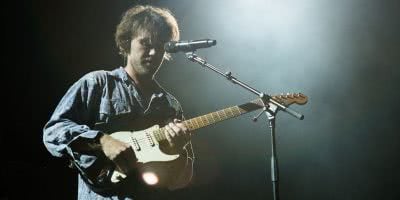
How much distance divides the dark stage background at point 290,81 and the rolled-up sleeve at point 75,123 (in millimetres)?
594

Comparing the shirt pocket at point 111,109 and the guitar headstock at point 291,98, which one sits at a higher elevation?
the shirt pocket at point 111,109

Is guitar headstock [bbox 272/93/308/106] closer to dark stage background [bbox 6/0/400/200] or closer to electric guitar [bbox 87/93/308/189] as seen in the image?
electric guitar [bbox 87/93/308/189]

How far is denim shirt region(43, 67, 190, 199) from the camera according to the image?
2.07 m

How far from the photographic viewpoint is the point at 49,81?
2680 mm

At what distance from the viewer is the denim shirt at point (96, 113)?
2074mm

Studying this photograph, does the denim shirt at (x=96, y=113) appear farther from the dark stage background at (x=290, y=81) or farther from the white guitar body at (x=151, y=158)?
the dark stage background at (x=290, y=81)

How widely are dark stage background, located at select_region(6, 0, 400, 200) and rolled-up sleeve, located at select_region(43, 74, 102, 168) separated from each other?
594mm

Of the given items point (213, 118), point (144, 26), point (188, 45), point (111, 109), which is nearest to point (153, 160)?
point (111, 109)

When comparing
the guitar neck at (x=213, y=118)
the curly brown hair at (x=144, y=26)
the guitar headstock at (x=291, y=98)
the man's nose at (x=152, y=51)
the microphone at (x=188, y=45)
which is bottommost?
the guitar neck at (x=213, y=118)

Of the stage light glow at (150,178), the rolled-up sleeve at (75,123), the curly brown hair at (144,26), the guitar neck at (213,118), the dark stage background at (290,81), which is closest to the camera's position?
the rolled-up sleeve at (75,123)

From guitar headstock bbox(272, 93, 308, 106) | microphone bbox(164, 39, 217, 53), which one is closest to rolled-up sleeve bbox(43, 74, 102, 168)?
microphone bbox(164, 39, 217, 53)

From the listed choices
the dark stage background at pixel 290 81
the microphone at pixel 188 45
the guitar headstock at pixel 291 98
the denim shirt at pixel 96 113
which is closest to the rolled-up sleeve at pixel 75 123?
the denim shirt at pixel 96 113

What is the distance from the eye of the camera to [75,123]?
2.14m

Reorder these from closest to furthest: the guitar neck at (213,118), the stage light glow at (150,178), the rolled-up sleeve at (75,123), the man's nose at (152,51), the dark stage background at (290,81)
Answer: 1. the rolled-up sleeve at (75,123)
2. the stage light glow at (150,178)
3. the guitar neck at (213,118)
4. the man's nose at (152,51)
5. the dark stage background at (290,81)
